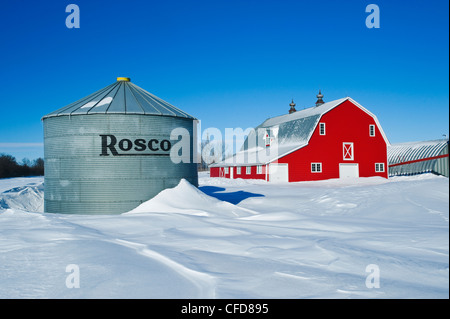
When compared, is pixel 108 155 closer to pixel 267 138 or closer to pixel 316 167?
pixel 316 167

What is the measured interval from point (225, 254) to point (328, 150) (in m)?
25.8

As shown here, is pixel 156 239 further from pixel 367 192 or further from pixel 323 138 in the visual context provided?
pixel 323 138

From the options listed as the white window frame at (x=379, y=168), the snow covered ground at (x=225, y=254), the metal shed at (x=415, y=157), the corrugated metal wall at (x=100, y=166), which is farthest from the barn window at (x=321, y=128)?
the corrugated metal wall at (x=100, y=166)

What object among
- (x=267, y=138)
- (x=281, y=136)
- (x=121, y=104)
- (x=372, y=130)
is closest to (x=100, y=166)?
(x=121, y=104)

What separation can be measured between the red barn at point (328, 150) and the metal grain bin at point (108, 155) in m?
16.9

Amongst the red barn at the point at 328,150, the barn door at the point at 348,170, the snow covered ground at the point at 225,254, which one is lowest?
the snow covered ground at the point at 225,254

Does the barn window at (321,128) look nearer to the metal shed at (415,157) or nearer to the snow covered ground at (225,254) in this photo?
the metal shed at (415,157)

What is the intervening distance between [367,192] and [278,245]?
398 inches

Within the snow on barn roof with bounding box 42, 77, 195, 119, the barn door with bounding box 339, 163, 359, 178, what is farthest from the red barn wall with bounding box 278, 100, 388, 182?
the snow on barn roof with bounding box 42, 77, 195, 119

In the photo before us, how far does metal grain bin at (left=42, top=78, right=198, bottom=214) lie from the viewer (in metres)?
12.9

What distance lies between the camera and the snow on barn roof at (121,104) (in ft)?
43.4

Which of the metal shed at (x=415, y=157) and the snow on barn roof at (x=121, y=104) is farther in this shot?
the metal shed at (x=415, y=157)
